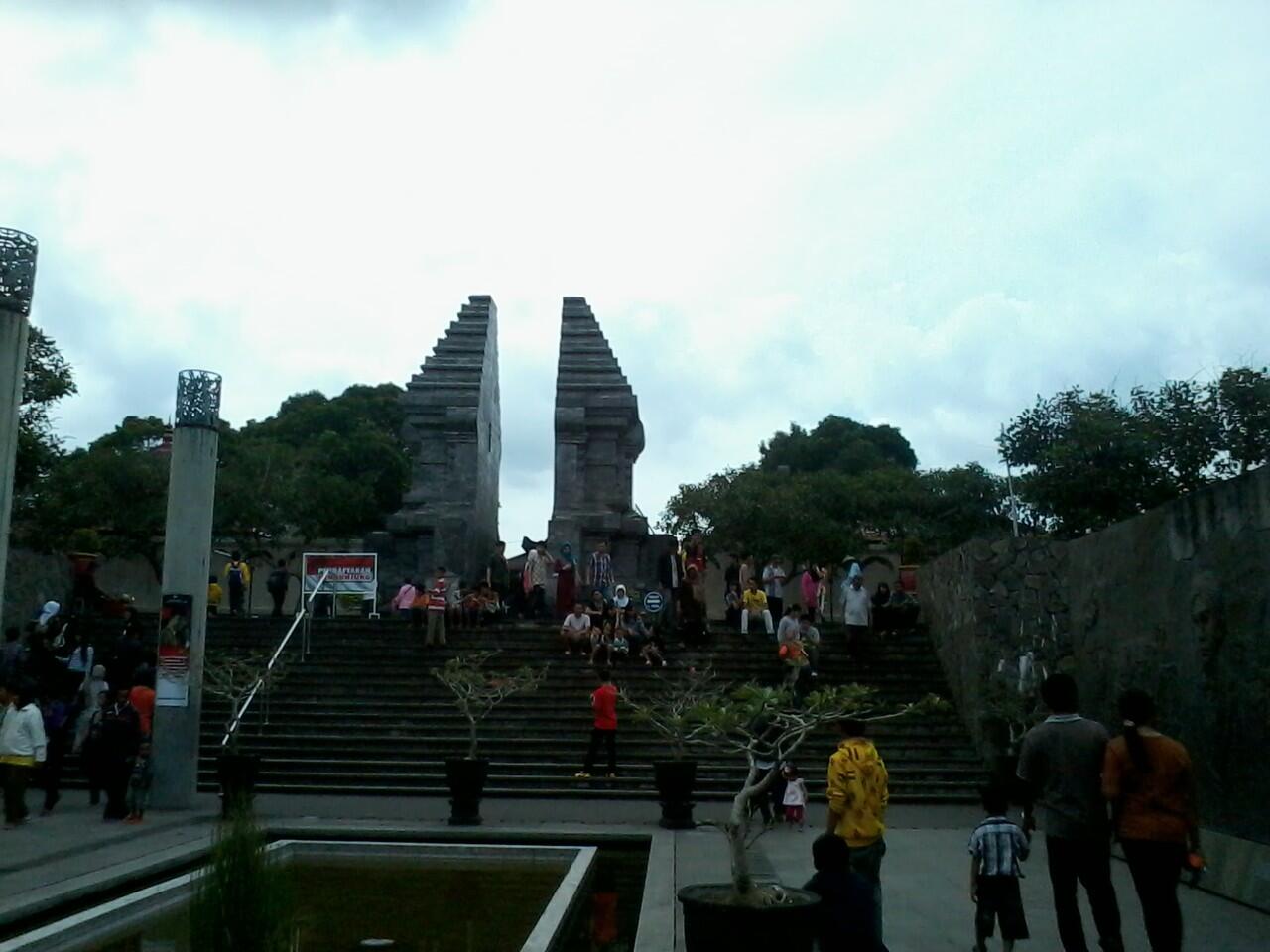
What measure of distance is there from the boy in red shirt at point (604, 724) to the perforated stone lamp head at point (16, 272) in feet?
23.9

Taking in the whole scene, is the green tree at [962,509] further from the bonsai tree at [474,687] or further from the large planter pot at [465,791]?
the large planter pot at [465,791]

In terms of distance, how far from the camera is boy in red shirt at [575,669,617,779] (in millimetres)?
14453

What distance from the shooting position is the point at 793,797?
1278 cm

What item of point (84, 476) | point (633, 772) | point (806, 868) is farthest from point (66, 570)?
point (806, 868)

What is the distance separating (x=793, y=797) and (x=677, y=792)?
123cm

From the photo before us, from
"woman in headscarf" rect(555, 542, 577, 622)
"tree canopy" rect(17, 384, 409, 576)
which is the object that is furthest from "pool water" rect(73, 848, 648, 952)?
"tree canopy" rect(17, 384, 409, 576)

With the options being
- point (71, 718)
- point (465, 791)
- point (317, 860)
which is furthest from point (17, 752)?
point (465, 791)

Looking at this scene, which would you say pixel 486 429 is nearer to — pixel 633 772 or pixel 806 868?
pixel 633 772

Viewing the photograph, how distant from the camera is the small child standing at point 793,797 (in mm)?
12781

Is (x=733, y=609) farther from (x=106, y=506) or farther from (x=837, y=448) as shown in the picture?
(x=837, y=448)

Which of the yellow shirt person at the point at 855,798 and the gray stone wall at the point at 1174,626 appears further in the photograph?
the gray stone wall at the point at 1174,626

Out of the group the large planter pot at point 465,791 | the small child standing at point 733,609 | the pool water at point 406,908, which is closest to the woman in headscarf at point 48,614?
the large planter pot at point 465,791

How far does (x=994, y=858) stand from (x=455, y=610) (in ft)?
48.7

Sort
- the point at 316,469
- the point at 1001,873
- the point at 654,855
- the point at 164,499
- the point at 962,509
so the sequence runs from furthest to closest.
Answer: the point at 316,469 → the point at 962,509 → the point at 164,499 → the point at 654,855 → the point at 1001,873
